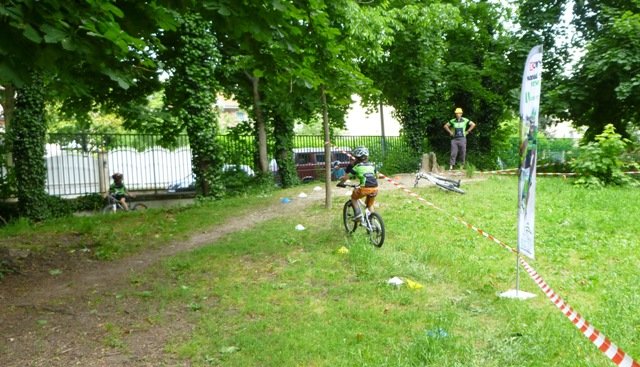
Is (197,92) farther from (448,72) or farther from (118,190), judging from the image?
(448,72)

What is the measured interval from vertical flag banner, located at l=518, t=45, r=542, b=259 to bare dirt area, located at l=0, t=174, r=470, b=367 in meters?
3.58

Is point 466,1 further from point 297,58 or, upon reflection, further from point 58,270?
point 58,270

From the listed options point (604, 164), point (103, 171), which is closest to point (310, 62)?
point (604, 164)

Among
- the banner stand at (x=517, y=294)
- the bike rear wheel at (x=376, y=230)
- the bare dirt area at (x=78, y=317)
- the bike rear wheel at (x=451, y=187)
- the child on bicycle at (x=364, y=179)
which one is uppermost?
the child on bicycle at (x=364, y=179)

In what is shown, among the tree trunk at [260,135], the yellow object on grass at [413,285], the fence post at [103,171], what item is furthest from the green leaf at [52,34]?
the tree trunk at [260,135]

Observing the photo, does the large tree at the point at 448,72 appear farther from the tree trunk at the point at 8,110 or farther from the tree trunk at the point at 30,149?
the tree trunk at the point at 8,110

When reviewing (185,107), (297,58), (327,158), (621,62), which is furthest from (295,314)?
(621,62)

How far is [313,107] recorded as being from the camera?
16609mm

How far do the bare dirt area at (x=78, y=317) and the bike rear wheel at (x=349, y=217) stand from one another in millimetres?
2852

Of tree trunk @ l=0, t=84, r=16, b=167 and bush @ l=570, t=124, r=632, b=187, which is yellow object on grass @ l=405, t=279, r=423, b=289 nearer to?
bush @ l=570, t=124, r=632, b=187

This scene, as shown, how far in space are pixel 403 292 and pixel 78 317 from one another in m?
3.66

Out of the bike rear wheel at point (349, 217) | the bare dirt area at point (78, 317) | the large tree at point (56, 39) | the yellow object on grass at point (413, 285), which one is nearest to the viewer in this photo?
the large tree at point (56, 39)

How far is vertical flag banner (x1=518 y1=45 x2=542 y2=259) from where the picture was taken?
16.1 ft

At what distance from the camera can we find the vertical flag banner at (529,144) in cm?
490
